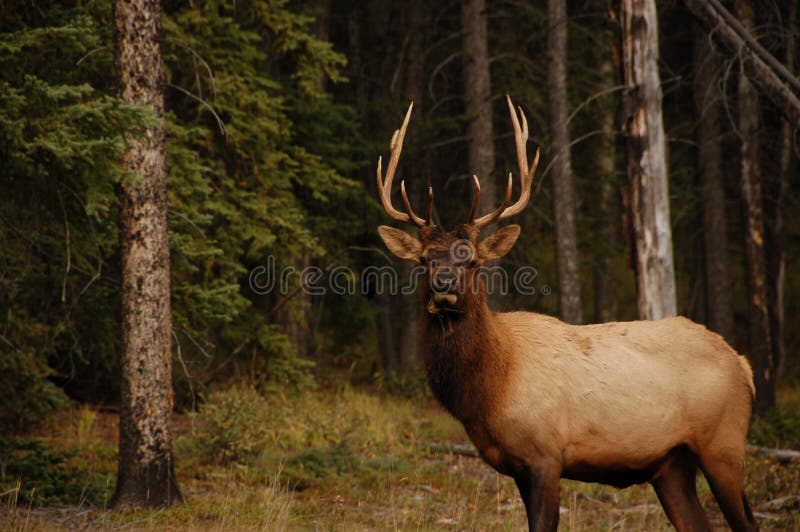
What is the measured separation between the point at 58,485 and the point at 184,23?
6369 mm

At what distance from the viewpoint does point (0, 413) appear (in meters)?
9.60

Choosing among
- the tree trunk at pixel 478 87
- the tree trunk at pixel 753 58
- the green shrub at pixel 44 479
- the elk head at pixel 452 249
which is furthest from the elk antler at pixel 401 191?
the tree trunk at pixel 478 87

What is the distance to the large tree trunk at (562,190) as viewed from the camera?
579 inches

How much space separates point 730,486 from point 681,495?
43 centimetres

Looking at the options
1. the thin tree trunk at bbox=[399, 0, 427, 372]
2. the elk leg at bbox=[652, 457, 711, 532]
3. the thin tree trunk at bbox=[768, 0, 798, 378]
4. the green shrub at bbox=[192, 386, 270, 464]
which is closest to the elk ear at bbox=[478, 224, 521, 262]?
the elk leg at bbox=[652, 457, 711, 532]

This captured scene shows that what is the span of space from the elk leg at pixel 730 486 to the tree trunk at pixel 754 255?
835cm

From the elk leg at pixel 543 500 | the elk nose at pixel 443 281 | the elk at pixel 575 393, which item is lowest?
the elk leg at pixel 543 500

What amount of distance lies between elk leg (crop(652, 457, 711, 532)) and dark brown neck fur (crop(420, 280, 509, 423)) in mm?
1623

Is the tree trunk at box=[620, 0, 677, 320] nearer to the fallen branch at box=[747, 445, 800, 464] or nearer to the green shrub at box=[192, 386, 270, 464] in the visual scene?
the fallen branch at box=[747, 445, 800, 464]

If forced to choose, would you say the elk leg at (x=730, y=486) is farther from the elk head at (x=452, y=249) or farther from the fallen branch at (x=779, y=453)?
the fallen branch at (x=779, y=453)

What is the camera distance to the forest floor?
23.9ft

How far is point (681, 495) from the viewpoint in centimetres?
653

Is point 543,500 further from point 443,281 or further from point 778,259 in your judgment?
point 778,259

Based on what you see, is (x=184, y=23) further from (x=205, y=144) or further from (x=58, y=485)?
(x=58, y=485)
